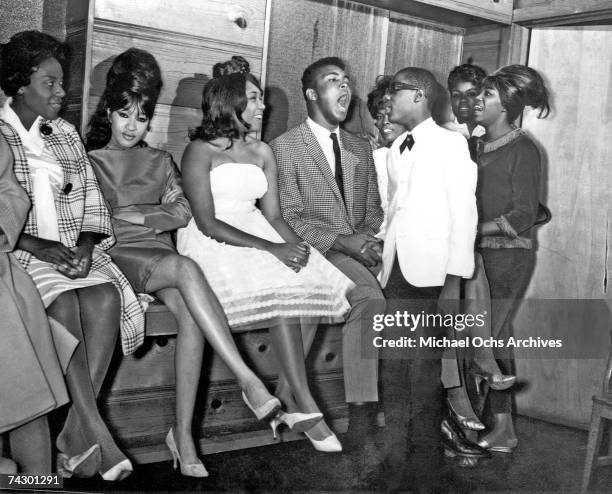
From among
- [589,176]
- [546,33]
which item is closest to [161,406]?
[589,176]

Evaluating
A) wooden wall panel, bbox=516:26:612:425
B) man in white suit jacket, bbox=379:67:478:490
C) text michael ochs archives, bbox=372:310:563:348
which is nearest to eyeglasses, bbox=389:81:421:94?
man in white suit jacket, bbox=379:67:478:490

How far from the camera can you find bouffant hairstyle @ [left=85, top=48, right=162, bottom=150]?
7.65 ft

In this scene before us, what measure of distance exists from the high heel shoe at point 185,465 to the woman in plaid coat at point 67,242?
159mm

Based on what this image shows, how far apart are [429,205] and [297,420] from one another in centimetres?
86

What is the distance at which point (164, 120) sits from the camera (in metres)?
2.43

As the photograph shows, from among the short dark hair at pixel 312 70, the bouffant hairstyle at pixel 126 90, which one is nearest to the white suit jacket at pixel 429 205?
the short dark hair at pixel 312 70

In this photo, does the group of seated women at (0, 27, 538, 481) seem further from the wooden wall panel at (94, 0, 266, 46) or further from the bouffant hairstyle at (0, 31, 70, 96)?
the wooden wall panel at (94, 0, 266, 46)

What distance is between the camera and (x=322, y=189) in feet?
8.65

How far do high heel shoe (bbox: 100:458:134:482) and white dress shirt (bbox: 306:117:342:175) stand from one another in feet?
3.86

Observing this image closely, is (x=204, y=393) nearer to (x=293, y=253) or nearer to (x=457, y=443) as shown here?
(x=293, y=253)

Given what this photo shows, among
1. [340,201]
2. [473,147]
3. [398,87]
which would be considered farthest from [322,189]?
[473,147]

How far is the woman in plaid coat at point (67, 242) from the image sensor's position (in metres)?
2.25

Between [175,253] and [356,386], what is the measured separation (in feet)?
2.57

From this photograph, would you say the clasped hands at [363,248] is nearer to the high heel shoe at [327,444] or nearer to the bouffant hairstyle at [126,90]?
the high heel shoe at [327,444]
